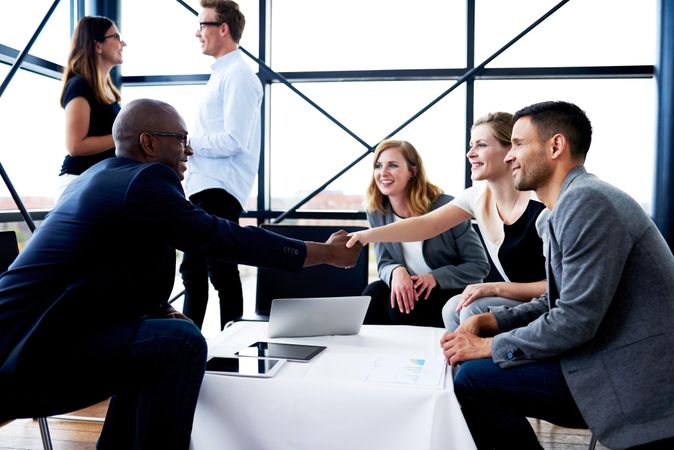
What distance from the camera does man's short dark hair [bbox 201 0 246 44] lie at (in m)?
2.76

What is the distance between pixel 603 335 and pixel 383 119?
257 cm

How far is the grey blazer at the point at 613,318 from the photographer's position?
128 cm

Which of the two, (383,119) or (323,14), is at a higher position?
(323,14)

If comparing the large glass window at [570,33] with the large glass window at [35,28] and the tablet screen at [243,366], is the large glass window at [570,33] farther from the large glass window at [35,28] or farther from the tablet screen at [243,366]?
the tablet screen at [243,366]

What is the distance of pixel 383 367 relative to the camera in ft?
4.75

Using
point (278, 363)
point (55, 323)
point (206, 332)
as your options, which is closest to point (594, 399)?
point (278, 363)

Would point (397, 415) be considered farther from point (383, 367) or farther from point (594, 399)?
point (594, 399)

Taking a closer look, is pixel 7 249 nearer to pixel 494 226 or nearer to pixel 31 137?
pixel 31 137

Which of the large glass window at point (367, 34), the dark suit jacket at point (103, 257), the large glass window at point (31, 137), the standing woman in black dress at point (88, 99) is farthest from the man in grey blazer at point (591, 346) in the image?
the large glass window at point (31, 137)

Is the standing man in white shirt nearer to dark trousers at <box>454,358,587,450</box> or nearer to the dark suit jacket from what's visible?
the dark suit jacket

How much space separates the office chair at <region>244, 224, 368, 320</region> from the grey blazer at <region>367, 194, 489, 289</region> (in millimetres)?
105

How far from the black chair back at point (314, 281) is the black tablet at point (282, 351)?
1.09 meters

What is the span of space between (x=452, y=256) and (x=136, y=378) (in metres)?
1.58

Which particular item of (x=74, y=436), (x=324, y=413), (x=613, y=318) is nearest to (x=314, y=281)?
(x=74, y=436)
